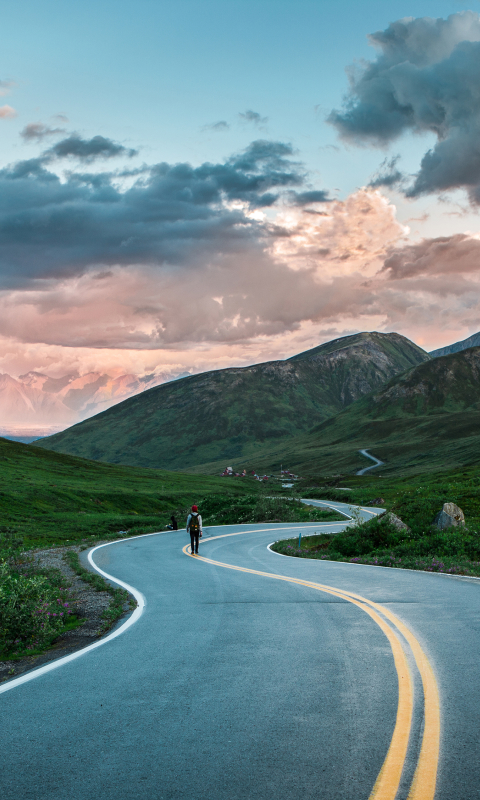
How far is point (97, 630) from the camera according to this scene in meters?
10.6

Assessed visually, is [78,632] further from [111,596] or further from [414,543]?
[414,543]

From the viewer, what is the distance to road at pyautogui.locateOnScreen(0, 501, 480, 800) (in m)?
4.50

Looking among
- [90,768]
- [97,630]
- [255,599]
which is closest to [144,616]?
[97,630]

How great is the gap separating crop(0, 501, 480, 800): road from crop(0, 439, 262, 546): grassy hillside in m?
26.4

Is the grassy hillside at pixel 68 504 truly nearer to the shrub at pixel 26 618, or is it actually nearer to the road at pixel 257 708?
the shrub at pixel 26 618

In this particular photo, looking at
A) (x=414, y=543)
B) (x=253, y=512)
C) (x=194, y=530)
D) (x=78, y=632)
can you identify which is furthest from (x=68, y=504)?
(x=78, y=632)

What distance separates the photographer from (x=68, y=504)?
58.6 m

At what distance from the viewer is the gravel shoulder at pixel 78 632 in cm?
851

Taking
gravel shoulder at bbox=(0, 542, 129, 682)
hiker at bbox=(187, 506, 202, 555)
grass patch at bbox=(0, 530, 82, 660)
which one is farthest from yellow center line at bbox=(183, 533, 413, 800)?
hiker at bbox=(187, 506, 202, 555)

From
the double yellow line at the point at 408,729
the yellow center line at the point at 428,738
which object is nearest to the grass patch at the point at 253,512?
the double yellow line at the point at 408,729

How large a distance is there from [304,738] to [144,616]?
6.98 m

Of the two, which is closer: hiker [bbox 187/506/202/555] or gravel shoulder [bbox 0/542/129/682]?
gravel shoulder [bbox 0/542/129/682]

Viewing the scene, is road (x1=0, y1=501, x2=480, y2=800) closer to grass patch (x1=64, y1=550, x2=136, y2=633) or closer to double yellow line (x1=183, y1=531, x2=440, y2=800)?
double yellow line (x1=183, y1=531, x2=440, y2=800)

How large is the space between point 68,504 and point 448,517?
43635 millimetres
